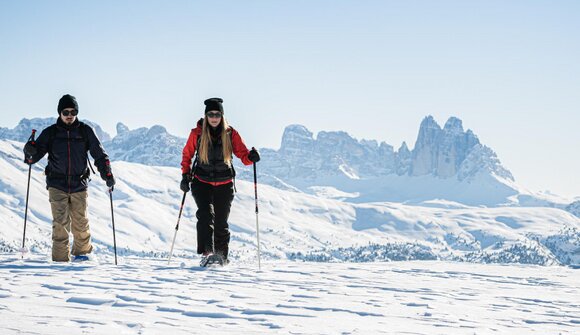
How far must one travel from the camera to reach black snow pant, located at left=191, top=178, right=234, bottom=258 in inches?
451

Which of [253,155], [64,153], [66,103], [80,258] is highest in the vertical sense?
[66,103]

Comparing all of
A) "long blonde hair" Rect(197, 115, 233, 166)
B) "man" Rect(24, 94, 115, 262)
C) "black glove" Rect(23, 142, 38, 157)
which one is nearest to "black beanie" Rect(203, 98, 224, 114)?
"long blonde hair" Rect(197, 115, 233, 166)

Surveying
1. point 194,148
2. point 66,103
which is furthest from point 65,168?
point 194,148

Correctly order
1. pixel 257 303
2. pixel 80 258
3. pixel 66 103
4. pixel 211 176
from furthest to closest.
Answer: pixel 80 258, pixel 211 176, pixel 66 103, pixel 257 303

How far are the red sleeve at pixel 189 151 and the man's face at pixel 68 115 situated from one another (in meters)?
2.33

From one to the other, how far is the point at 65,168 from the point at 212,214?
3.12m

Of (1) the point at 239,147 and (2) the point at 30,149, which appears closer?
(2) the point at 30,149

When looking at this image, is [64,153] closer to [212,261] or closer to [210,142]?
[210,142]

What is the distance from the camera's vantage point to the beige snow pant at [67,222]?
1130 centimetres

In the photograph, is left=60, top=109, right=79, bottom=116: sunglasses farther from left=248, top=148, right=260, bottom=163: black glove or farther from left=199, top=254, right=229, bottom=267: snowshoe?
left=199, top=254, right=229, bottom=267: snowshoe

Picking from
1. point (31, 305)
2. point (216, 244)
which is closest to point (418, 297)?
point (216, 244)

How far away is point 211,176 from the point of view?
11.5 metres

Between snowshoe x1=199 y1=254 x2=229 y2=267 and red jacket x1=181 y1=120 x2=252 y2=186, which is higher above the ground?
red jacket x1=181 y1=120 x2=252 y2=186

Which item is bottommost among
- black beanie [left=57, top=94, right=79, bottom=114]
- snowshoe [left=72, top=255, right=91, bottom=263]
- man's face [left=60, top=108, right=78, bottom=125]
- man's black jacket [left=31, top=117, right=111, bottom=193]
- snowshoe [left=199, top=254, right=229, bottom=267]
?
snowshoe [left=72, top=255, right=91, bottom=263]
